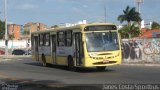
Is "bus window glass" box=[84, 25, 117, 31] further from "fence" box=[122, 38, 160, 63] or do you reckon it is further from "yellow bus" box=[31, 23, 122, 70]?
"fence" box=[122, 38, 160, 63]

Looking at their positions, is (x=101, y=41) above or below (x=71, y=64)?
above

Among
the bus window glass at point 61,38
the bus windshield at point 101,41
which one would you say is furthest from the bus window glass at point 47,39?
the bus windshield at point 101,41

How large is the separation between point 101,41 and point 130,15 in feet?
263

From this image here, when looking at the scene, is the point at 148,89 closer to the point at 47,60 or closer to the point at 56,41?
the point at 56,41

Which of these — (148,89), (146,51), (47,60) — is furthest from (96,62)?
(146,51)

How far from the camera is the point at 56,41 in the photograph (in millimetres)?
31406

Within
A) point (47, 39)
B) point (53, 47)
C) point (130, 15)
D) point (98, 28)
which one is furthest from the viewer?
point (130, 15)

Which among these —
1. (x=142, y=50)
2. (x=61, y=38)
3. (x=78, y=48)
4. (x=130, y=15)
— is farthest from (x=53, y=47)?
(x=130, y=15)

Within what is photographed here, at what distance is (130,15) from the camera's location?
10550 centimetres

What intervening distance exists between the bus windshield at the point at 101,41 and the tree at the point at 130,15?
79.2 metres

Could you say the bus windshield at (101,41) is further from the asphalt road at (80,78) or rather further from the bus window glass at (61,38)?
the bus window glass at (61,38)

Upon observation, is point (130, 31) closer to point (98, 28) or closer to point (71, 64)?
point (71, 64)

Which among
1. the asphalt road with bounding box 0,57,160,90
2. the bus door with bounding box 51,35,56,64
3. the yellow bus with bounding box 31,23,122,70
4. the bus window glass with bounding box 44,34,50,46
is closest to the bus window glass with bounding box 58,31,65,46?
the yellow bus with bounding box 31,23,122,70

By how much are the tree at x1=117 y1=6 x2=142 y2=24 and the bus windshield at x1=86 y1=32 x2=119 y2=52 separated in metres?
→ 79.2
